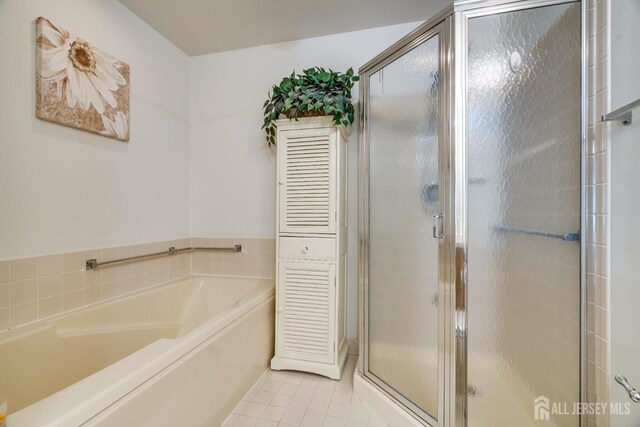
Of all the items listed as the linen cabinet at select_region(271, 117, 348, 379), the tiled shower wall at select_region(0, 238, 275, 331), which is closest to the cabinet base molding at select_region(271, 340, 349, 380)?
the linen cabinet at select_region(271, 117, 348, 379)

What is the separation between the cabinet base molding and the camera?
168 cm

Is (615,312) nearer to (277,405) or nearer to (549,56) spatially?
(549,56)

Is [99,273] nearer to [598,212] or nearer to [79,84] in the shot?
[79,84]

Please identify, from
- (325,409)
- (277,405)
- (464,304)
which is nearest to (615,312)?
(464,304)

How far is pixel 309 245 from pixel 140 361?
40.5 inches

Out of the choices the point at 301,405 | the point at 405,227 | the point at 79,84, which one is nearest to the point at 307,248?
the point at 405,227

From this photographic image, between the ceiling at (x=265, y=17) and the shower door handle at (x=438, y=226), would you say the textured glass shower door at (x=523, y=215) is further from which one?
the ceiling at (x=265, y=17)

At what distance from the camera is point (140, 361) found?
0.93m

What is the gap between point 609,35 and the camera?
0.93 metres

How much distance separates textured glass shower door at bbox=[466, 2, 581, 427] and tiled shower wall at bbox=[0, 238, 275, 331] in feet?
5.02

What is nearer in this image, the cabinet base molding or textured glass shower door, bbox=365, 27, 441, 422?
textured glass shower door, bbox=365, 27, 441, 422

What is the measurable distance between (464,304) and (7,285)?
6.53ft

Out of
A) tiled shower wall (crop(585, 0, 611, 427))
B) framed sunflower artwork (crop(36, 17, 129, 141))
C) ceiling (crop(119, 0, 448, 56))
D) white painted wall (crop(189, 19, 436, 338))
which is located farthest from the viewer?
white painted wall (crop(189, 19, 436, 338))

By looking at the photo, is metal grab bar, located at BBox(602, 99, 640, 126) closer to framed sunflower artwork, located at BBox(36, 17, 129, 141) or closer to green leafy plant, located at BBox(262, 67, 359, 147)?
green leafy plant, located at BBox(262, 67, 359, 147)
